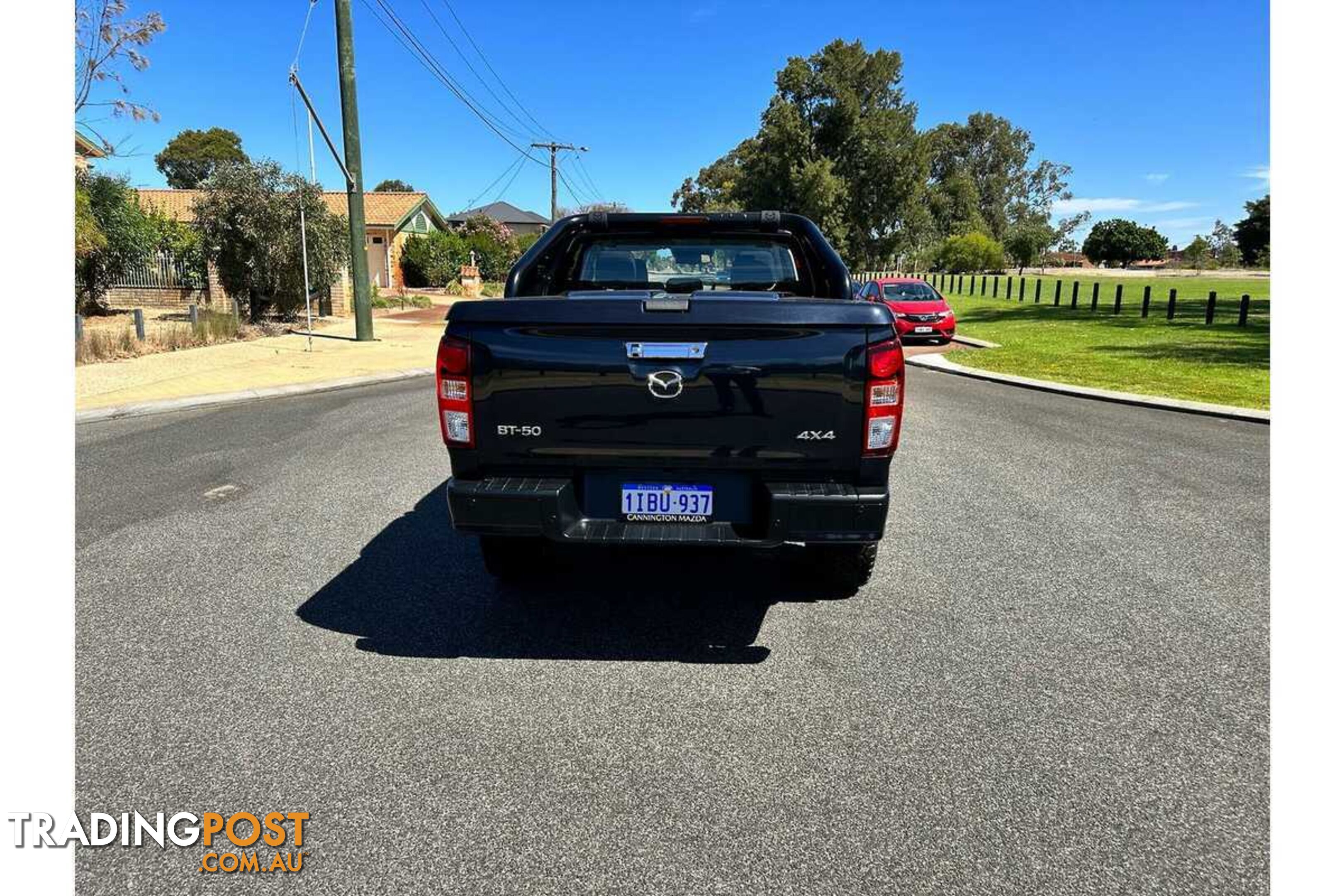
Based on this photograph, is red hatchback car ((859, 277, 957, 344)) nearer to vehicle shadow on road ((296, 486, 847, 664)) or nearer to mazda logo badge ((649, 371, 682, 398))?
vehicle shadow on road ((296, 486, 847, 664))

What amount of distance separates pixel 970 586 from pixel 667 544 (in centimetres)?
200

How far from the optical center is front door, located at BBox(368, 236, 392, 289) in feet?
130

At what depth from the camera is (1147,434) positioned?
886 centimetres

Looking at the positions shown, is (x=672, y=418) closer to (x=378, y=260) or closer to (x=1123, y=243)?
(x=378, y=260)

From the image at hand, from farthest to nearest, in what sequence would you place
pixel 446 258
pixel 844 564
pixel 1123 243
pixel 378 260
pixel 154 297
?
pixel 1123 243
pixel 446 258
pixel 378 260
pixel 154 297
pixel 844 564

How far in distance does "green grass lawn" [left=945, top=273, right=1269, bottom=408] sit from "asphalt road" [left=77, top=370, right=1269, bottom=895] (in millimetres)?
6996

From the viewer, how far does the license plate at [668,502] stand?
11.9ft

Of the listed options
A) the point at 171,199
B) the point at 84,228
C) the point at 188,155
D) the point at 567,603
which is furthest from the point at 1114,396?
the point at 188,155

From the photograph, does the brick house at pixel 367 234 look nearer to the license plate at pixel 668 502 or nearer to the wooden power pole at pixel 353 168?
the wooden power pole at pixel 353 168

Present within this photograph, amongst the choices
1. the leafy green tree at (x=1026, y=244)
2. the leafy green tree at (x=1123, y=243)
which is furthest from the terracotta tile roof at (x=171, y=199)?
the leafy green tree at (x=1123, y=243)

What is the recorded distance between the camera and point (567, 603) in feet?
14.5

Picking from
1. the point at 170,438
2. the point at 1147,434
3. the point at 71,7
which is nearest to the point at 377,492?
the point at 170,438

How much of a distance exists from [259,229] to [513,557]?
20258 mm

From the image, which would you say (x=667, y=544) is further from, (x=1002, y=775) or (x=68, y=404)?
(x=68, y=404)
